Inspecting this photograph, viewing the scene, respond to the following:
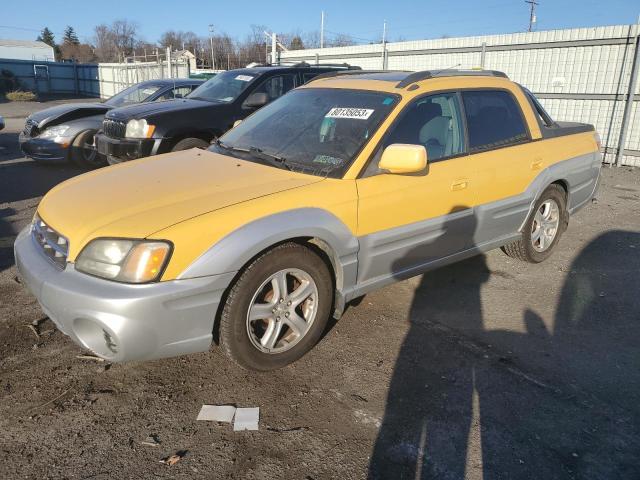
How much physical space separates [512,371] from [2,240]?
16.5 feet

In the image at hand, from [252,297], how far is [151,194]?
86 centimetres

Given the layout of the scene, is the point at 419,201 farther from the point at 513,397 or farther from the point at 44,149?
the point at 44,149

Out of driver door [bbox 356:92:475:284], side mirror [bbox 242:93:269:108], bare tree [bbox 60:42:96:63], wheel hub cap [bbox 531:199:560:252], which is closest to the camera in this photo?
driver door [bbox 356:92:475:284]

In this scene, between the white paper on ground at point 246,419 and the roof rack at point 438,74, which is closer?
the white paper on ground at point 246,419

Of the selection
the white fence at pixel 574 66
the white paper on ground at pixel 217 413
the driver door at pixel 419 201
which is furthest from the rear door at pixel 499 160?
the white fence at pixel 574 66

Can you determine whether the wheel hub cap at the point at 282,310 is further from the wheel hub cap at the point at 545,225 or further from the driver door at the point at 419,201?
the wheel hub cap at the point at 545,225

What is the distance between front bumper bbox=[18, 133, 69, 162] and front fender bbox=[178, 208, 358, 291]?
23.6ft

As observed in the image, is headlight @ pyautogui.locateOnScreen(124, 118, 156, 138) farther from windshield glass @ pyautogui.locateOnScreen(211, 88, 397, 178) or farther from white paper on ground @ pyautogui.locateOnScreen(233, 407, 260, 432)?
white paper on ground @ pyautogui.locateOnScreen(233, 407, 260, 432)

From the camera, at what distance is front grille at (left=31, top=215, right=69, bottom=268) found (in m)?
2.82

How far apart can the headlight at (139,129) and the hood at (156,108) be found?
0.09 meters

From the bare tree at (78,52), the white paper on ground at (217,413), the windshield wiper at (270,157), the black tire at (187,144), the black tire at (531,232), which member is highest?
the bare tree at (78,52)

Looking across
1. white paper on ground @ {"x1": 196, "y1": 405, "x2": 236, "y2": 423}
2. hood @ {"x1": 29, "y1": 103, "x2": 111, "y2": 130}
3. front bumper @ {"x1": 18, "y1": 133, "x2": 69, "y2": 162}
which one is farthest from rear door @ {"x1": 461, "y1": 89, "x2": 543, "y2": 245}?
hood @ {"x1": 29, "y1": 103, "x2": 111, "y2": 130}

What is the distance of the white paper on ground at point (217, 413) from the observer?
8.92 feet

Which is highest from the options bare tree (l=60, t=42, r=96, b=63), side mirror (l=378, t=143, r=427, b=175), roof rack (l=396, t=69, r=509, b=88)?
bare tree (l=60, t=42, r=96, b=63)
